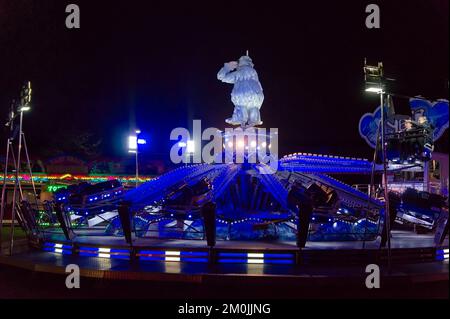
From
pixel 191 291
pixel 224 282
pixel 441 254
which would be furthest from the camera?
pixel 441 254

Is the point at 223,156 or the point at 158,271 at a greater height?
the point at 223,156

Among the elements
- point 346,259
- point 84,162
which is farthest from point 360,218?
point 84,162

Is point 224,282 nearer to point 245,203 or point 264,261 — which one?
point 264,261

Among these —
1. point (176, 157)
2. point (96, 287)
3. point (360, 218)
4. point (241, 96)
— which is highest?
point (241, 96)

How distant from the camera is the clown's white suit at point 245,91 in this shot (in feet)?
50.4

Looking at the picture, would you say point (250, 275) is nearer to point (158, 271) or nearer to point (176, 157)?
point (158, 271)

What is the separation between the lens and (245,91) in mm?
15344

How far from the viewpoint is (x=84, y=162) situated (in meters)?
35.5

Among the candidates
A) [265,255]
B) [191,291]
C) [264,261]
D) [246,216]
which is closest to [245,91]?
[246,216]

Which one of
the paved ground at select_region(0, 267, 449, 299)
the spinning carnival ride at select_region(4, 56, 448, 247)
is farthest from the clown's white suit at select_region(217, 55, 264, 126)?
the paved ground at select_region(0, 267, 449, 299)

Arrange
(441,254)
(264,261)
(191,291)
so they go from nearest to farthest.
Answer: (191,291), (264,261), (441,254)

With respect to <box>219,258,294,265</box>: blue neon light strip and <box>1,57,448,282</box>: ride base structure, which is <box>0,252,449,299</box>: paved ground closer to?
<box>219,258,294,265</box>: blue neon light strip

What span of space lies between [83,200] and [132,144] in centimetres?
1171

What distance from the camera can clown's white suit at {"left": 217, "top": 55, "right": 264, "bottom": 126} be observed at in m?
15.4
